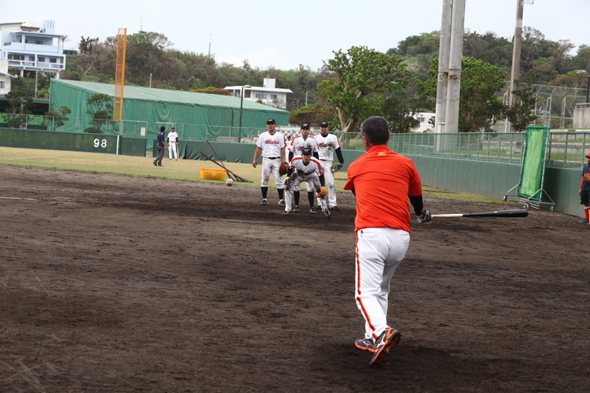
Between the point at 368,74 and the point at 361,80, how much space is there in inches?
50.4

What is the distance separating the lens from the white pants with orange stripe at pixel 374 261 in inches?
181

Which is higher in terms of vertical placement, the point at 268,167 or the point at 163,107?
the point at 163,107

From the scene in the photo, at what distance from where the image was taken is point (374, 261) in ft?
15.2

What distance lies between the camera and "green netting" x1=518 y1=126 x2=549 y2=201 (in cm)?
1789

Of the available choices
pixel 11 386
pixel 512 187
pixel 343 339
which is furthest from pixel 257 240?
pixel 512 187

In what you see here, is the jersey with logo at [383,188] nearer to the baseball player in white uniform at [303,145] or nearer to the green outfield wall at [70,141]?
the baseball player in white uniform at [303,145]

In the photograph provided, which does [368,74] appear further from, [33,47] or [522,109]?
[33,47]

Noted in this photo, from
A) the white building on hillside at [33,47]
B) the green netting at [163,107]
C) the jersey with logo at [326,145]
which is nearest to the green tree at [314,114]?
the green netting at [163,107]

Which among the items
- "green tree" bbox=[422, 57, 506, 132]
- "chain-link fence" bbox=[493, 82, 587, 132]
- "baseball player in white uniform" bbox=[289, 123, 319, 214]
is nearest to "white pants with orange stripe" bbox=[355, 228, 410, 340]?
"baseball player in white uniform" bbox=[289, 123, 319, 214]

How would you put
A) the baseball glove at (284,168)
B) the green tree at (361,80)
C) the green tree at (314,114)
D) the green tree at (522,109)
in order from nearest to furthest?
the baseball glove at (284,168) < the green tree at (522,109) < the green tree at (361,80) < the green tree at (314,114)

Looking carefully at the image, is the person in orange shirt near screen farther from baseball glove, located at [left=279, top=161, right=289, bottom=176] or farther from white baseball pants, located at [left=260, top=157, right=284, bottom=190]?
white baseball pants, located at [left=260, top=157, right=284, bottom=190]

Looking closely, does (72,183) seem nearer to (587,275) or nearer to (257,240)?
(257,240)

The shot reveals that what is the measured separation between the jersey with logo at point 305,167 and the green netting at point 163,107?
37428mm

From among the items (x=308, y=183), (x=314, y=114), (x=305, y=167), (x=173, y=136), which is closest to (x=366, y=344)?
(x=305, y=167)
